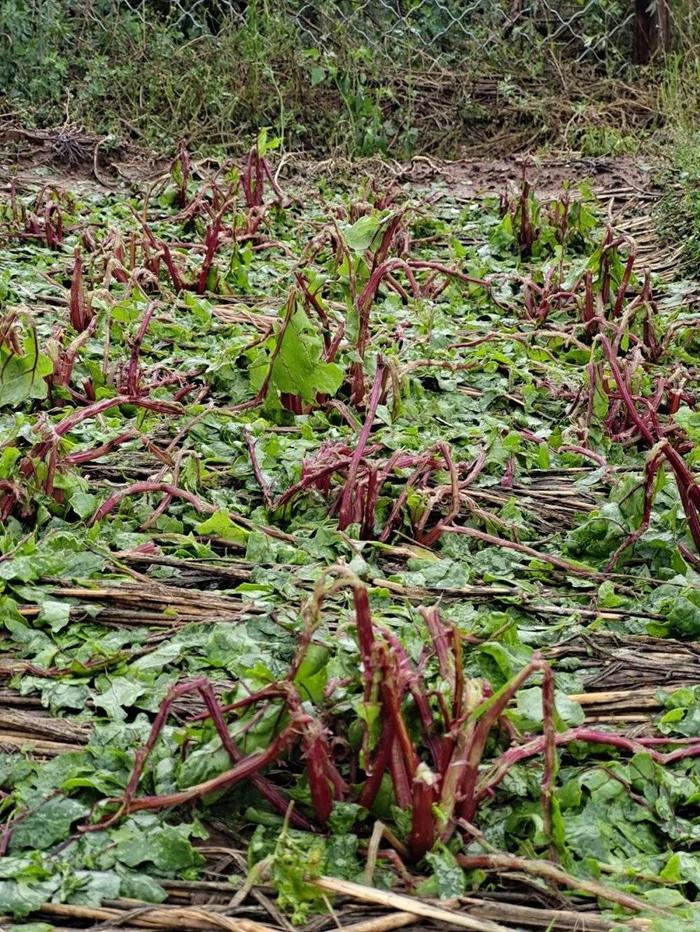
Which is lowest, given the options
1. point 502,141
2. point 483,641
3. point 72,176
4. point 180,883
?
point 180,883

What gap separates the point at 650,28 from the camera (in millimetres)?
7758

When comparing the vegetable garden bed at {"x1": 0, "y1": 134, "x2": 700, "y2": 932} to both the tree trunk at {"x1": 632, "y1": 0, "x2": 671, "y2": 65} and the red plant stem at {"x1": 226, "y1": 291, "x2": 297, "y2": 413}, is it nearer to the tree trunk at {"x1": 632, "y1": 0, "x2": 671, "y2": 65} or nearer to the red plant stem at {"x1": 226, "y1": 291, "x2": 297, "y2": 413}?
the red plant stem at {"x1": 226, "y1": 291, "x2": 297, "y2": 413}

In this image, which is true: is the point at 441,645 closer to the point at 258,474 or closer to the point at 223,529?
the point at 223,529

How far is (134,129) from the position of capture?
709 centimetres

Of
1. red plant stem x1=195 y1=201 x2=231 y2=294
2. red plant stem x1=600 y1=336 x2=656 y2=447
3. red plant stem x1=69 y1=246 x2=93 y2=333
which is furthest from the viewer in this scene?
red plant stem x1=195 y1=201 x2=231 y2=294

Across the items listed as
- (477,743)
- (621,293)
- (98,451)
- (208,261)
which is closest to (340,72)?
(208,261)

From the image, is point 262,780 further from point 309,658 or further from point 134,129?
point 134,129

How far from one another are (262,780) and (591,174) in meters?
5.44

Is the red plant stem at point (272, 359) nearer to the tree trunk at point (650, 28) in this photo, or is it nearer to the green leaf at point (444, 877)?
the green leaf at point (444, 877)

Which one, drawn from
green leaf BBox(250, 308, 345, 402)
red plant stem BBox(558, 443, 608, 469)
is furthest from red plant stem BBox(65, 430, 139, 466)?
red plant stem BBox(558, 443, 608, 469)

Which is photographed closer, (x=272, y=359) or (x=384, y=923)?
(x=384, y=923)

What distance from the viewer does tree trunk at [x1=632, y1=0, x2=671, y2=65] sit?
7.70 meters

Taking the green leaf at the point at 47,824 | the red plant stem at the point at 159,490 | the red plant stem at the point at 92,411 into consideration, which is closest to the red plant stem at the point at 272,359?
the red plant stem at the point at 92,411

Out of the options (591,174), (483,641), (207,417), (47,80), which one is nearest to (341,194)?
(591,174)
